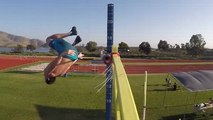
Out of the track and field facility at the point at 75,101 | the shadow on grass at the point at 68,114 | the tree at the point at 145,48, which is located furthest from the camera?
the tree at the point at 145,48

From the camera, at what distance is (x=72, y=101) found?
18.0 metres

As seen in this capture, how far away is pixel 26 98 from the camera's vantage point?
60.6 ft

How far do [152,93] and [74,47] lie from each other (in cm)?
1509

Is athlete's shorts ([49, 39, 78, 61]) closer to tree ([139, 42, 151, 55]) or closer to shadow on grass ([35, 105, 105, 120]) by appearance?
shadow on grass ([35, 105, 105, 120])

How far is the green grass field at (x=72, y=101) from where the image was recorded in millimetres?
14844

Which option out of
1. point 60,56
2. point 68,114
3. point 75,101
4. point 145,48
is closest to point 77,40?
point 60,56

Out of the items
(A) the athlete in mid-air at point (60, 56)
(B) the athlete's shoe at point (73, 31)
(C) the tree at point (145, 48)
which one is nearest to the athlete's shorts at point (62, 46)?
(A) the athlete in mid-air at point (60, 56)

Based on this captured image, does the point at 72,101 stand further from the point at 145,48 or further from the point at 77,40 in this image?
the point at 145,48

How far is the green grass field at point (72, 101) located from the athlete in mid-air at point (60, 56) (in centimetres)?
771

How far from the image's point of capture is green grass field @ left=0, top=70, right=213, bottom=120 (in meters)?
14.8

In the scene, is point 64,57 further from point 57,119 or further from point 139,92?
point 139,92

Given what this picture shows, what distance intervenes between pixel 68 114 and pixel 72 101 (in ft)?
9.83

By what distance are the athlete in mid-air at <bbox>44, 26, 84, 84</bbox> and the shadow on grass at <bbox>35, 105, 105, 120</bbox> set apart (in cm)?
771

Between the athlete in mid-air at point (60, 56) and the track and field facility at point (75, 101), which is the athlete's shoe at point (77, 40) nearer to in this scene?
the athlete in mid-air at point (60, 56)
